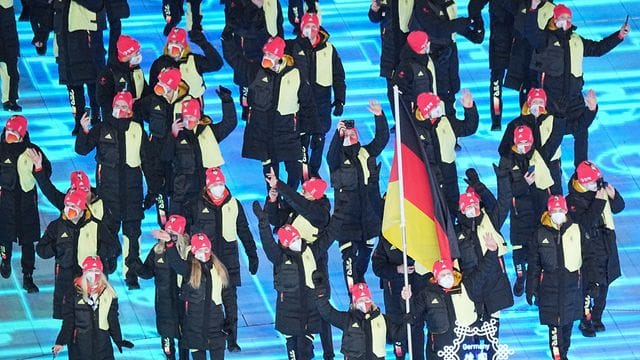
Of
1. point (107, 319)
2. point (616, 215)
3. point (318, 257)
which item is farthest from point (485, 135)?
point (107, 319)

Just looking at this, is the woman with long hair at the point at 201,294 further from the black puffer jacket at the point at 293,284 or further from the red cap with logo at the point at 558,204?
the red cap with logo at the point at 558,204

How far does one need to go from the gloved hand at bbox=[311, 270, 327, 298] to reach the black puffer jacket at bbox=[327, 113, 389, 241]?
1.07m

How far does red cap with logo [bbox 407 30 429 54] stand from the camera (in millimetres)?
22141

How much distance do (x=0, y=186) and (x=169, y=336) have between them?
2279mm

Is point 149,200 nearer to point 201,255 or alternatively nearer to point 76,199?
point 76,199

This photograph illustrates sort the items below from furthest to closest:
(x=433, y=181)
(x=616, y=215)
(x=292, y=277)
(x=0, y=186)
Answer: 1. (x=616, y=215)
2. (x=0, y=186)
3. (x=292, y=277)
4. (x=433, y=181)

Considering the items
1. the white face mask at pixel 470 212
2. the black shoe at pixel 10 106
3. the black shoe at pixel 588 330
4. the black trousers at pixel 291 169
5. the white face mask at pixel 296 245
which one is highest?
the white face mask at pixel 470 212

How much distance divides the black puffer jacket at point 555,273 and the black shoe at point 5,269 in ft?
16.1

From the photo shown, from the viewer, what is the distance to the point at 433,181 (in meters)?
18.3

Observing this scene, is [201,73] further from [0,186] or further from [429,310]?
[429,310]

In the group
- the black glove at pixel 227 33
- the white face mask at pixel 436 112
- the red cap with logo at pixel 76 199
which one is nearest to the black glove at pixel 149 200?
the red cap with logo at pixel 76 199

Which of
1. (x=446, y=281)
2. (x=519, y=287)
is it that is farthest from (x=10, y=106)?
(x=446, y=281)

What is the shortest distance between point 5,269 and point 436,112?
430 centimetres

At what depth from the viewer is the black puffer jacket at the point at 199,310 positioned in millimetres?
19250
